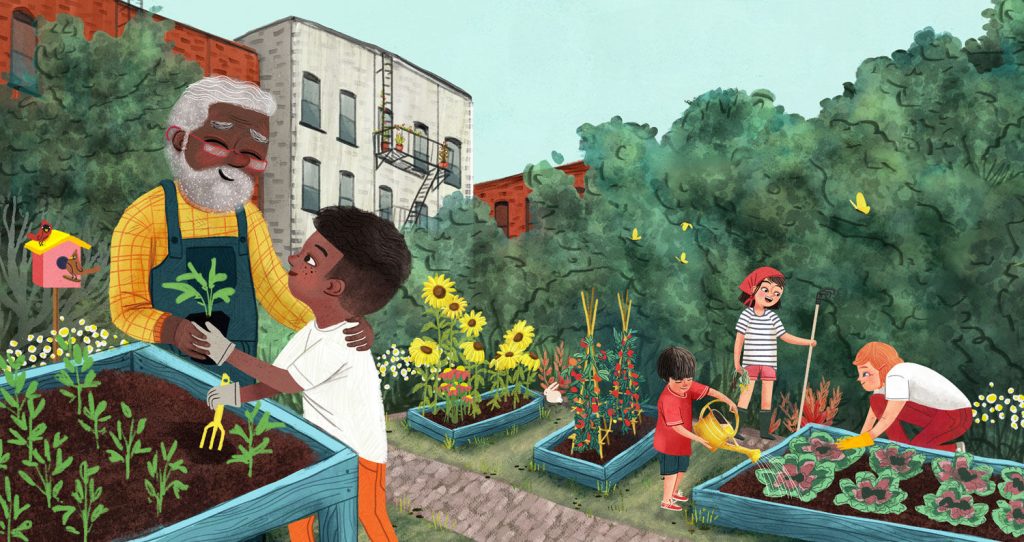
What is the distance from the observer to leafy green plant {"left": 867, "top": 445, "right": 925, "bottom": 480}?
16.6 feet

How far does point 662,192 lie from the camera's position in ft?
24.5

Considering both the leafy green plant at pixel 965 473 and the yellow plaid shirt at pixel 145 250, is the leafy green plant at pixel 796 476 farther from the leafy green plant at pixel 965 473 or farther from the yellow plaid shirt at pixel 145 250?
the yellow plaid shirt at pixel 145 250

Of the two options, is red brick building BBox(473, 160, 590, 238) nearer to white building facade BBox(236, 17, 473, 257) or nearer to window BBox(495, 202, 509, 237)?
window BBox(495, 202, 509, 237)

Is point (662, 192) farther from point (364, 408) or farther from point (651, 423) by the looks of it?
point (364, 408)

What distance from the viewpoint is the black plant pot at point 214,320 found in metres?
3.26

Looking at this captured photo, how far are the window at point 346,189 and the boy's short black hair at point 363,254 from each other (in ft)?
41.2

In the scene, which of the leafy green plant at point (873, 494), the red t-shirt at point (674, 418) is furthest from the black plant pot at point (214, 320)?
the leafy green plant at point (873, 494)

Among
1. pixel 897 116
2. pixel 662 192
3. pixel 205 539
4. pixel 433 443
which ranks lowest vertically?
pixel 433 443

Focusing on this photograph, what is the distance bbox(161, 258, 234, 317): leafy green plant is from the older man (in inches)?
2.0

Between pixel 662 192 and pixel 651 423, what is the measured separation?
2.25 metres

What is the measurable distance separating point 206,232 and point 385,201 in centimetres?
1364

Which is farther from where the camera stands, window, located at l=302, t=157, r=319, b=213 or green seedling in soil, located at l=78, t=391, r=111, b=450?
window, located at l=302, t=157, r=319, b=213

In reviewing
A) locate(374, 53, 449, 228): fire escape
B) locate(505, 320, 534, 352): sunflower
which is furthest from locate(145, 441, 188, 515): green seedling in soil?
locate(374, 53, 449, 228): fire escape

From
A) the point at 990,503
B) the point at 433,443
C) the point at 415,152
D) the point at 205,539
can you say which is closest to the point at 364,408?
the point at 205,539
